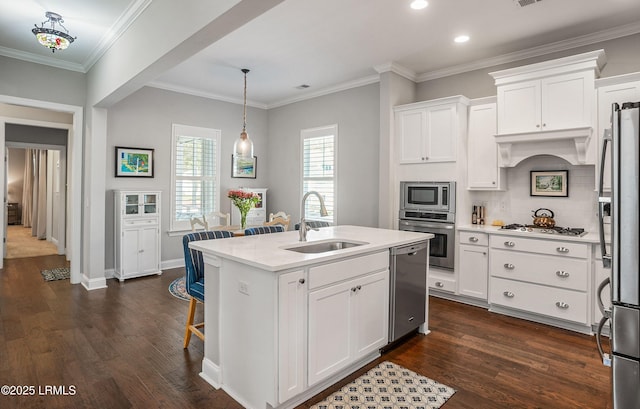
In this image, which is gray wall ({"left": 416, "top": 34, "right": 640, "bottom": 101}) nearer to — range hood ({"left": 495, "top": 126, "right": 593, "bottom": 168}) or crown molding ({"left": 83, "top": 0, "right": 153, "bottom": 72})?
range hood ({"left": 495, "top": 126, "right": 593, "bottom": 168})

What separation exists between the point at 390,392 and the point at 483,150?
10.0 feet

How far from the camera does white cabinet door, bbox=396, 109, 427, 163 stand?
15.0 ft

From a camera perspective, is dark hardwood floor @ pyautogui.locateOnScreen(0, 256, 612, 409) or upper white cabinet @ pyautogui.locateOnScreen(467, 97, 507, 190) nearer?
dark hardwood floor @ pyautogui.locateOnScreen(0, 256, 612, 409)

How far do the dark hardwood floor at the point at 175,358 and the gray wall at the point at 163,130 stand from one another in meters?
1.72

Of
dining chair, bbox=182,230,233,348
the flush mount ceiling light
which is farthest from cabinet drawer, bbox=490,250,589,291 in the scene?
the flush mount ceiling light

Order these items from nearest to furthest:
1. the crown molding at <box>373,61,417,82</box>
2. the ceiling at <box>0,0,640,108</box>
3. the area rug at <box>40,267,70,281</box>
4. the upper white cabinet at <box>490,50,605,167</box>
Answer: the ceiling at <box>0,0,640,108</box> → the upper white cabinet at <box>490,50,605,167</box> → the crown molding at <box>373,61,417,82</box> → the area rug at <box>40,267,70,281</box>

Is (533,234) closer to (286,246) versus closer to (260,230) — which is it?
(286,246)

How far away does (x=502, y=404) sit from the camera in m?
2.26

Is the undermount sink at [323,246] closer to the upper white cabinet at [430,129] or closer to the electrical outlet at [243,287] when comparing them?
the electrical outlet at [243,287]

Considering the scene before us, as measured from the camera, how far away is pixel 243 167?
21.9 ft

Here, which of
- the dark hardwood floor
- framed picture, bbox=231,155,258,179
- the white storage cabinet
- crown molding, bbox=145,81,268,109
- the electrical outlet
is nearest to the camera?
the electrical outlet

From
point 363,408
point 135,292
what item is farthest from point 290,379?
point 135,292

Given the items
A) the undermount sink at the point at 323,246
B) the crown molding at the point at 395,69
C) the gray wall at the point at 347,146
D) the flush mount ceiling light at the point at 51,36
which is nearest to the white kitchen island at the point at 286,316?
the undermount sink at the point at 323,246

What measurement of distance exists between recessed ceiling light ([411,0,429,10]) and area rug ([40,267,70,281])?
5.68 m
